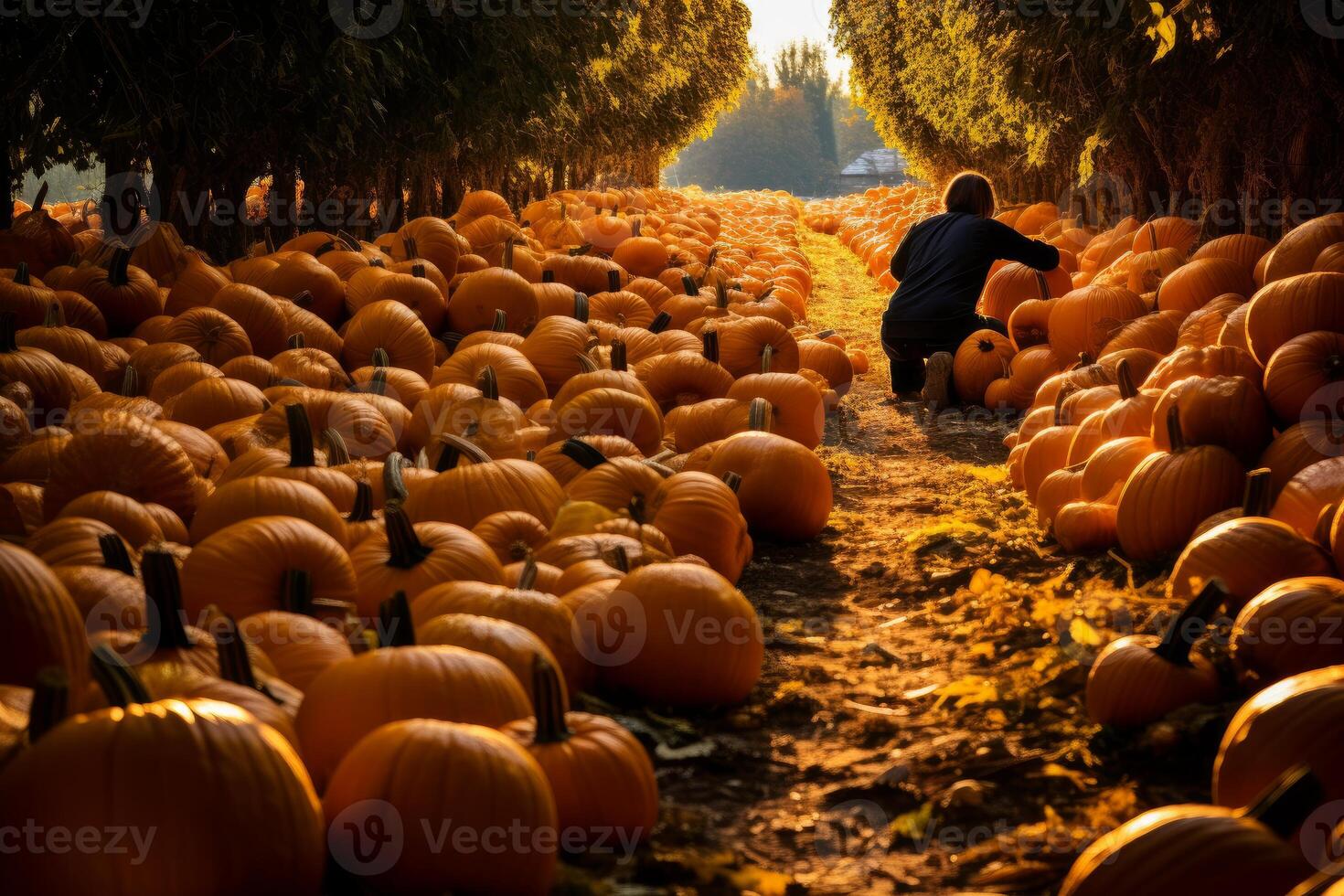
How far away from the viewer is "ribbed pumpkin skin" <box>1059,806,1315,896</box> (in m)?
1.84

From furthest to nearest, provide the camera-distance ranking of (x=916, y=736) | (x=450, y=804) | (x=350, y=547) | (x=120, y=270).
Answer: (x=120, y=270) → (x=350, y=547) → (x=916, y=736) → (x=450, y=804)

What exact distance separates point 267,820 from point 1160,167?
8172mm

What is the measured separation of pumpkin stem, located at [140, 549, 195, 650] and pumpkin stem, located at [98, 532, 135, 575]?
56 centimetres

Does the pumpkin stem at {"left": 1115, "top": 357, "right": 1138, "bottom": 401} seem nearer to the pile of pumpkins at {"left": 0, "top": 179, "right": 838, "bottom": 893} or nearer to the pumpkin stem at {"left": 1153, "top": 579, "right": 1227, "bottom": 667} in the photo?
the pile of pumpkins at {"left": 0, "top": 179, "right": 838, "bottom": 893}

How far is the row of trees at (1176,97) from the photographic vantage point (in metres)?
5.58

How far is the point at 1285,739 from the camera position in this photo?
227 cm

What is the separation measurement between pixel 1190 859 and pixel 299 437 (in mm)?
2844

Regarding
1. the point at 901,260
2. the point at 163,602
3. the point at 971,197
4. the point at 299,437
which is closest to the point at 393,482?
the point at 299,437

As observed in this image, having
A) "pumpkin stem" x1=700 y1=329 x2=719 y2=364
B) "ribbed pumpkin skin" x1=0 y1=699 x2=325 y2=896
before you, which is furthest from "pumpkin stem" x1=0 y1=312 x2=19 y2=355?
"ribbed pumpkin skin" x1=0 y1=699 x2=325 y2=896

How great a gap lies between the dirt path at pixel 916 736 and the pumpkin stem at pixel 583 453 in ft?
2.42

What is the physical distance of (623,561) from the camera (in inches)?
135

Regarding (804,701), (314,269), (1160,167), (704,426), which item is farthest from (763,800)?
(1160,167)

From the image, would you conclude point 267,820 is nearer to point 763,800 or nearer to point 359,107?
point 763,800

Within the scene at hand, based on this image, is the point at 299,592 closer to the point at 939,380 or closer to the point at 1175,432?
the point at 1175,432
